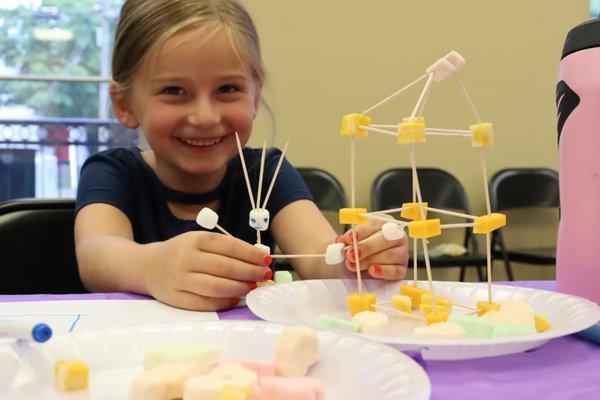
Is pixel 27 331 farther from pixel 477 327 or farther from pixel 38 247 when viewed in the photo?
pixel 38 247

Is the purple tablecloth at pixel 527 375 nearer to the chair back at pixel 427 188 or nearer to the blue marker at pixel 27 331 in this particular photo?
the blue marker at pixel 27 331

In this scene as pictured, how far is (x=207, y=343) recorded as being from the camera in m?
0.47

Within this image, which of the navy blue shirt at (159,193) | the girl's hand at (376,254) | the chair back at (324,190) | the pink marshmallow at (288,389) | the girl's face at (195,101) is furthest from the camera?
the chair back at (324,190)

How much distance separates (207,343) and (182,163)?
631mm

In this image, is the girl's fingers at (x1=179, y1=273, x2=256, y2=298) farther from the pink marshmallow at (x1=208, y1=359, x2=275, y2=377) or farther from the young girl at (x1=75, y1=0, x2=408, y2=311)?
the pink marshmallow at (x1=208, y1=359, x2=275, y2=377)

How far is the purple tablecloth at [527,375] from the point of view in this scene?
1.32ft

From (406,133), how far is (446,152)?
217 cm

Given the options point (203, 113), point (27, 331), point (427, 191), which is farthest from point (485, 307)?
point (427, 191)

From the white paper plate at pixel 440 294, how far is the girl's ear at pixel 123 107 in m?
0.57

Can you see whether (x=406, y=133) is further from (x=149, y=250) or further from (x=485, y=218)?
(x=149, y=250)

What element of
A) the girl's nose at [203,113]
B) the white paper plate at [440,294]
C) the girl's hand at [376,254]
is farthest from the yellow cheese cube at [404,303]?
the girl's nose at [203,113]

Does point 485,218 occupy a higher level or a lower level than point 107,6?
lower

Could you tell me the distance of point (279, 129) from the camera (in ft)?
8.29

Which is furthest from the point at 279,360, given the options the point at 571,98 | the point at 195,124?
the point at 195,124
